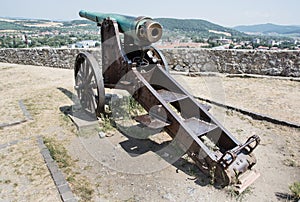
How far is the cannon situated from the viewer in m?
3.25

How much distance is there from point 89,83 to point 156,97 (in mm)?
1807

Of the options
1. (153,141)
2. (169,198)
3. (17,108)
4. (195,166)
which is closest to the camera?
(169,198)

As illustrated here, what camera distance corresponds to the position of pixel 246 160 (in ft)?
10.8

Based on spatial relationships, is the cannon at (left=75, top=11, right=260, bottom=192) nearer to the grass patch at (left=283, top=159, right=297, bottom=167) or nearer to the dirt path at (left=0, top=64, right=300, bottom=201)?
the dirt path at (left=0, top=64, right=300, bottom=201)

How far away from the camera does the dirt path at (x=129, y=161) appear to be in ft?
10.3

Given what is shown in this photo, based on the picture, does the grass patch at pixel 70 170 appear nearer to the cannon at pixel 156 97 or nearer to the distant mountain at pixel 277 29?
the cannon at pixel 156 97

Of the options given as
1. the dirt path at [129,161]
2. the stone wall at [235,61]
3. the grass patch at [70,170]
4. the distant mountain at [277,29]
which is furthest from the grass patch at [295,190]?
the distant mountain at [277,29]

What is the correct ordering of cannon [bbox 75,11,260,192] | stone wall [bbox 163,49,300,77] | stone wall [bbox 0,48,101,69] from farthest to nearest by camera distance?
stone wall [bbox 0,48,101,69] < stone wall [bbox 163,49,300,77] < cannon [bbox 75,11,260,192]

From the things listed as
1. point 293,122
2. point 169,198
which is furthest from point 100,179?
point 293,122

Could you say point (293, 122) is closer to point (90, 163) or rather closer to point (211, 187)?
point (211, 187)

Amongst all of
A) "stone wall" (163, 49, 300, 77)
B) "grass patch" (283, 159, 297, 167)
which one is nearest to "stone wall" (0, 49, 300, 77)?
"stone wall" (163, 49, 300, 77)

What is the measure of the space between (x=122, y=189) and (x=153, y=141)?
142cm

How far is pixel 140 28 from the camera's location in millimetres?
4430

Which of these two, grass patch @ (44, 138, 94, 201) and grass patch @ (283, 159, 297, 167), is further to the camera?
grass patch @ (283, 159, 297, 167)
